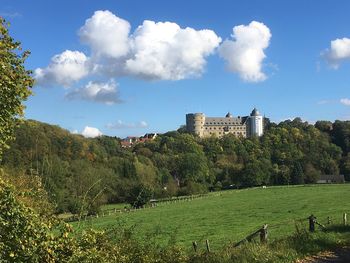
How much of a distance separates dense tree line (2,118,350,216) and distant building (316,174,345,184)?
7.44ft

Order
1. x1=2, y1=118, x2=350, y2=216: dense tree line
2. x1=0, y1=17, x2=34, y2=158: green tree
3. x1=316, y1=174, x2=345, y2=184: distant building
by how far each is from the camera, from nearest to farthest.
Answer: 1. x1=0, y1=17, x2=34, y2=158: green tree
2. x1=2, y1=118, x2=350, y2=216: dense tree line
3. x1=316, y1=174, x2=345, y2=184: distant building

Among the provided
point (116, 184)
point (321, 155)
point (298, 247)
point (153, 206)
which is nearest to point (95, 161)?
point (116, 184)

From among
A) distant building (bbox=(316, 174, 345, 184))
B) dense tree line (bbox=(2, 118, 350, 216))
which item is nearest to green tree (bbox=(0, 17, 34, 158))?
dense tree line (bbox=(2, 118, 350, 216))

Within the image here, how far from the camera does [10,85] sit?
20.4 ft

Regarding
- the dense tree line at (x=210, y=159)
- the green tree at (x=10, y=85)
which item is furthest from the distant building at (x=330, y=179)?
the green tree at (x=10, y=85)

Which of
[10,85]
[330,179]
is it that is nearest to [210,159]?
[330,179]

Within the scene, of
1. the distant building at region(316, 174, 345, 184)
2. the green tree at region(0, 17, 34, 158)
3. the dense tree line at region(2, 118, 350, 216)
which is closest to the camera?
the green tree at region(0, 17, 34, 158)

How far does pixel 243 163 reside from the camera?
154125mm

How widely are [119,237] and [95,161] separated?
10599 cm

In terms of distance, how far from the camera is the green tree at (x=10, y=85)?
244 inches

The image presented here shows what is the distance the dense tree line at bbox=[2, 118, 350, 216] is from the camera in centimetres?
10506

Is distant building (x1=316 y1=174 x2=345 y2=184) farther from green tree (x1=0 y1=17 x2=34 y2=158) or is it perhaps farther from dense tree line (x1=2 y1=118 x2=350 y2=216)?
green tree (x1=0 y1=17 x2=34 y2=158)

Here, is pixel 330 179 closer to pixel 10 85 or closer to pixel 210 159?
pixel 210 159

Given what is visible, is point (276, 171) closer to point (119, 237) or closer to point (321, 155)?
point (321, 155)
